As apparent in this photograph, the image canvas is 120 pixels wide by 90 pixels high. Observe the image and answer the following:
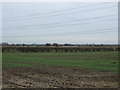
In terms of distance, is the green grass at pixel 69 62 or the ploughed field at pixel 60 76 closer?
the ploughed field at pixel 60 76

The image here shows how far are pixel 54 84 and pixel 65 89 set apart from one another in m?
1.72

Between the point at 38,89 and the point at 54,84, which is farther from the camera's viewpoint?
the point at 54,84

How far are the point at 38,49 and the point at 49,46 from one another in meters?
5.82

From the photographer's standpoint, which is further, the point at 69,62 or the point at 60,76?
the point at 69,62

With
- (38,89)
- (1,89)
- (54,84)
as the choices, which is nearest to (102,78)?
(54,84)

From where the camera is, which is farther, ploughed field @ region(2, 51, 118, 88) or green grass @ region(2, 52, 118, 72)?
green grass @ region(2, 52, 118, 72)

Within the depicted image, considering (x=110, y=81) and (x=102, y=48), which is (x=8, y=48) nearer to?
(x=102, y=48)

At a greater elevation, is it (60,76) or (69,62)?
(60,76)

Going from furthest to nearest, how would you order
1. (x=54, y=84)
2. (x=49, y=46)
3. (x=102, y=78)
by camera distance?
(x=49, y=46), (x=102, y=78), (x=54, y=84)

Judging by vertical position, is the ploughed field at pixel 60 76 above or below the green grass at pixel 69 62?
above

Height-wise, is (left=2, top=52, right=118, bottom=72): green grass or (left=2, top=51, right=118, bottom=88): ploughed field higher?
(left=2, top=51, right=118, bottom=88): ploughed field

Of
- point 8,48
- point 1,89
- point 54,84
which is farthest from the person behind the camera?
point 8,48

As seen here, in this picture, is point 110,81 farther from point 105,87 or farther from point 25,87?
point 25,87

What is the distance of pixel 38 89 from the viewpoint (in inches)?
537
